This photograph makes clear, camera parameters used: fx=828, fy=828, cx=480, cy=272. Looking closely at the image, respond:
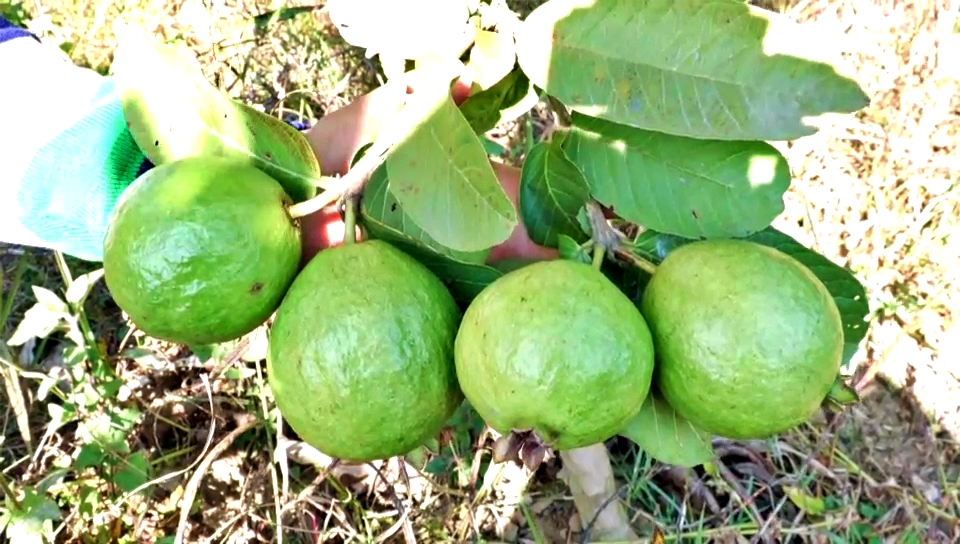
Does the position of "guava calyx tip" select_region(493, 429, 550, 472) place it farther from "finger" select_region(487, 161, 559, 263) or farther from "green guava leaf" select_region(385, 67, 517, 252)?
"finger" select_region(487, 161, 559, 263)

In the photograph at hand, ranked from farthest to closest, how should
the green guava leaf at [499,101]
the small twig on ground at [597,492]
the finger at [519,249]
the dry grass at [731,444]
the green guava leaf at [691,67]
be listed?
the dry grass at [731,444], the small twig on ground at [597,492], the finger at [519,249], the green guava leaf at [499,101], the green guava leaf at [691,67]

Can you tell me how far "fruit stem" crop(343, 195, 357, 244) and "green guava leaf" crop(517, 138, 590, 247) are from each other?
27 cm

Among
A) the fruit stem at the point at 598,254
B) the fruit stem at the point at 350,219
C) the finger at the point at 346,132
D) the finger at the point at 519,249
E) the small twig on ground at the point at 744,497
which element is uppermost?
the fruit stem at the point at 350,219

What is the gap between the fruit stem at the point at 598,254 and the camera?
1.19 meters

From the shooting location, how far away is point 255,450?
7.96 ft

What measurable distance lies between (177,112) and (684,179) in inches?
29.9

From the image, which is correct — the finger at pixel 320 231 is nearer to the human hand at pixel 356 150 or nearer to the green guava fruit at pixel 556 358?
the human hand at pixel 356 150

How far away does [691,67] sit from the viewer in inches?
45.6

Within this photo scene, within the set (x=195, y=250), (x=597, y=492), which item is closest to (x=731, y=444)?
(x=597, y=492)

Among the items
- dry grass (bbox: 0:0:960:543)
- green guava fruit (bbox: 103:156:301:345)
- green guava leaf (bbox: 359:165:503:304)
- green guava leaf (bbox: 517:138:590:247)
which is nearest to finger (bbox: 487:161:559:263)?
green guava leaf (bbox: 517:138:590:247)

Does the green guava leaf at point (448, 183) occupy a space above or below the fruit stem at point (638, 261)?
above

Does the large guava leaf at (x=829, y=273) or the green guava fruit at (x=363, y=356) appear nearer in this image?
the green guava fruit at (x=363, y=356)

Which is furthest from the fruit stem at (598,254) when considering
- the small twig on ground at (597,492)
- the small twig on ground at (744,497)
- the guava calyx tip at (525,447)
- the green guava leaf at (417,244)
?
the small twig on ground at (744,497)

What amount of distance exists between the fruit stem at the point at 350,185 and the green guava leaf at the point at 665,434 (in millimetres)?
522
